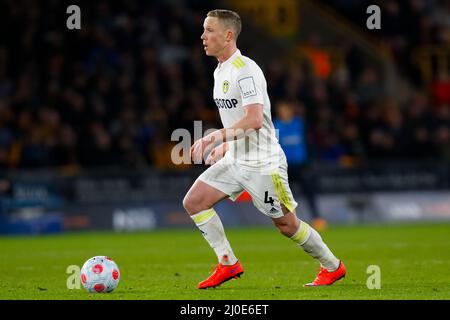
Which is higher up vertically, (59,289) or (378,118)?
(378,118)

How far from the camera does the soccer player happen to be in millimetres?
9156

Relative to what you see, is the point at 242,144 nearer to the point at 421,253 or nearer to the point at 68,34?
the point at 421,253

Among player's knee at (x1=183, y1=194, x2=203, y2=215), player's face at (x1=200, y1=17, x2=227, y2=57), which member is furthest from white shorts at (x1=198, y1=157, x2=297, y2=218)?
player's face at (x1=200, y1=17, x2=227, y2=57)

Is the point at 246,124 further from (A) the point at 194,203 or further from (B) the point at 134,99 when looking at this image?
(B) the point at 134,99

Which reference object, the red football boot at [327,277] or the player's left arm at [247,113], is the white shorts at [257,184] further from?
the red football boot at [327,277]

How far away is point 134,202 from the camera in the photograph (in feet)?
63.0

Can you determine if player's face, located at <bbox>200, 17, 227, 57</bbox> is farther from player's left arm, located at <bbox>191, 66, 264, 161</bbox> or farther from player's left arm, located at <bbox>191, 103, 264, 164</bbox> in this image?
player's left arm, located at <bbox>191, 103, 264, 164</bbox>

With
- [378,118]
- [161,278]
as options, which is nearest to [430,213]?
[378,118]

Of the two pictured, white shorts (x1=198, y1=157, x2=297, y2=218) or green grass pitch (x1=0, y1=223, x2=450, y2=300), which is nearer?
green grass pitch (x1=0, y1=223, x2=450, y2=300)

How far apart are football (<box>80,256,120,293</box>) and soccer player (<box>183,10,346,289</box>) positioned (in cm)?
83

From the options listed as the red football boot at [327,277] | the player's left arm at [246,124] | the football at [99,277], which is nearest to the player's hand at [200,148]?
the player's left arm at [246,124]

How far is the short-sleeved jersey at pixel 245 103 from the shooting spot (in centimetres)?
903
